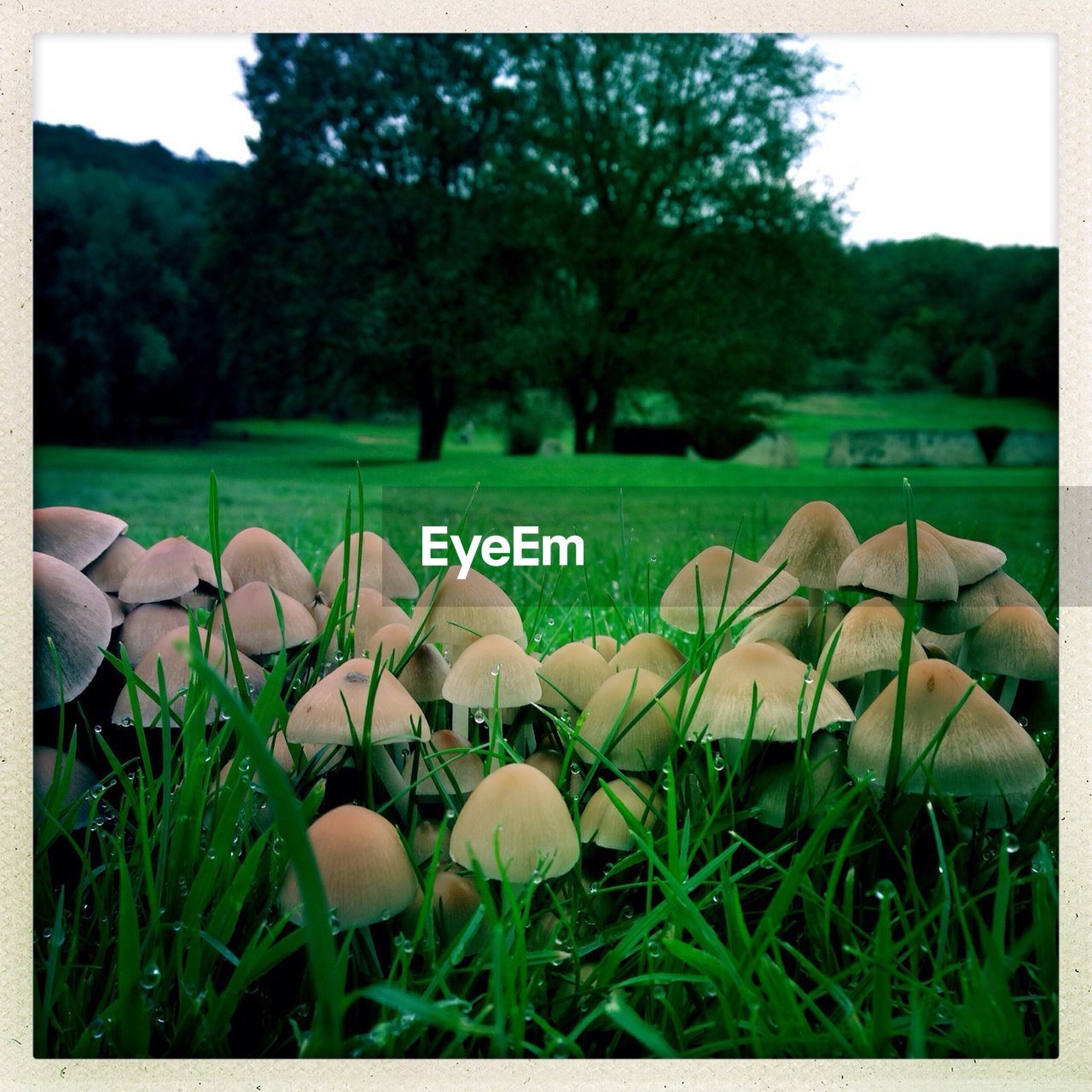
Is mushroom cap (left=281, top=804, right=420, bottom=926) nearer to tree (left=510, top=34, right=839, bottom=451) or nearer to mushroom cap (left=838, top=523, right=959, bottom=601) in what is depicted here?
mushroom cap (left=838, top=523, right=959, bottom=601)

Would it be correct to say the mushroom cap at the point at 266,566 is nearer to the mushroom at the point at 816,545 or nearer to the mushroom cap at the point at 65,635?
the mushroom cap at the point at 65,635

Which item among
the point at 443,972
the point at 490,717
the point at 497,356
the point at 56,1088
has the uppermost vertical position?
the point at 497,356

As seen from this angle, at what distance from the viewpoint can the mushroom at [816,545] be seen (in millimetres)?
683

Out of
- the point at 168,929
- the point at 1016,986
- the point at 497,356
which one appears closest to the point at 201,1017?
the point at 168,929

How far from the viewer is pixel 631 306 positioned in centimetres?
102

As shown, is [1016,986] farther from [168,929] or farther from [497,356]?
[497,356]

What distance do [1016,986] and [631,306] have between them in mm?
722

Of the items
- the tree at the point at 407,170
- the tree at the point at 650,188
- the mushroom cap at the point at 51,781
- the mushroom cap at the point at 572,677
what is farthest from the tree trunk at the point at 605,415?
the mushroom cap at the point at 51,781

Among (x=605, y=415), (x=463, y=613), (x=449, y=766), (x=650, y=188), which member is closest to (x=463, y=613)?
(x=463, y=613)

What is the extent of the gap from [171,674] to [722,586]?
420 mm

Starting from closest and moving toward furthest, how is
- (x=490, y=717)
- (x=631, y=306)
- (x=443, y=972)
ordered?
(x=443, y=972) → (x=490, y=717) → (x=631, y=306)

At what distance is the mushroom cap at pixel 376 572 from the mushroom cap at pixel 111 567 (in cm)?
16

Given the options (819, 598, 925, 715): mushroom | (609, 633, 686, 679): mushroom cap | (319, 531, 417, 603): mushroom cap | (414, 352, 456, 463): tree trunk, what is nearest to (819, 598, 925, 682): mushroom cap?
(819, 598, 925, 715): mushroom

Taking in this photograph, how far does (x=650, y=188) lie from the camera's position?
976mm
